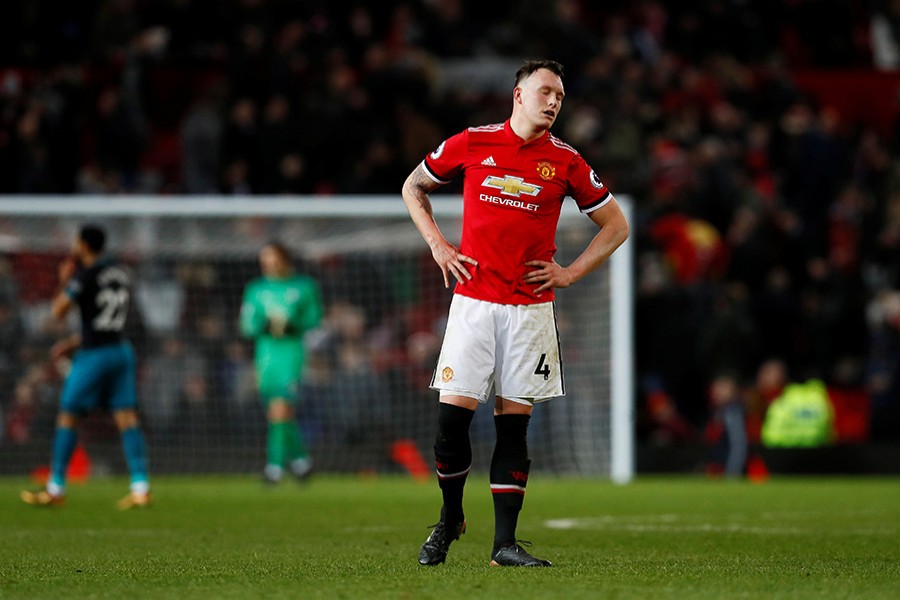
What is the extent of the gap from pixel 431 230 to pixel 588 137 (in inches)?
471

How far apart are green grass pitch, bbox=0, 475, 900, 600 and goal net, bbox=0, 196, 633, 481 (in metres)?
1.84

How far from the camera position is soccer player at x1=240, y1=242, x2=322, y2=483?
1356 centimetres

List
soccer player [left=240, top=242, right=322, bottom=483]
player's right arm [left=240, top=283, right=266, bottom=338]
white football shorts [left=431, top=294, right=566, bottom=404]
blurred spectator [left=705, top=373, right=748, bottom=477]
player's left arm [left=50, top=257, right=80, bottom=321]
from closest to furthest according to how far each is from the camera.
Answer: white football shorts [left=431, top=294, right=566, bottom=404] < player's left arm [left=50, top=257, right=80, bottom=321] < soccer player [left=240, top=242, right=322, bottom=483] < player's right arm [left=240, top=283, right=266, bottom=338] < blurred spectator [left=705, top=373, right=748, bottom=477]

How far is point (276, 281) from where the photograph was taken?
13695 millimetres

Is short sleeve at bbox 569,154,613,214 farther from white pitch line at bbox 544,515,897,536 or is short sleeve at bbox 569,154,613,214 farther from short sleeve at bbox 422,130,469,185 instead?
white pitch line at bbox 544,515,897,536

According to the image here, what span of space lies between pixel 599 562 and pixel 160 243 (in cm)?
954

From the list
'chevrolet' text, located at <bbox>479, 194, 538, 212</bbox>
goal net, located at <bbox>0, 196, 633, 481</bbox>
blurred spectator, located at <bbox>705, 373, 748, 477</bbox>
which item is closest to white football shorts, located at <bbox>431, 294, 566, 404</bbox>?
'chevrolet' text, located at <bbox>479, 194, 538, 212</bbox>

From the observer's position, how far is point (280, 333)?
45.3ft

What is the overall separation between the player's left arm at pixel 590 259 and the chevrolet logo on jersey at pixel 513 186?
291 millimetres

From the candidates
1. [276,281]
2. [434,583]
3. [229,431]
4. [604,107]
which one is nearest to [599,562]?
[434,583]

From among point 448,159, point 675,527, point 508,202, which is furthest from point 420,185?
point 675,527

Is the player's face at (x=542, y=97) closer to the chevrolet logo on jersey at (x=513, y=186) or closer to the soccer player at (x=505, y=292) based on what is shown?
the soccer player at (x=505, y=292)

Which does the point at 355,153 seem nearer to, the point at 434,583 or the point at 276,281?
the point at 276,281

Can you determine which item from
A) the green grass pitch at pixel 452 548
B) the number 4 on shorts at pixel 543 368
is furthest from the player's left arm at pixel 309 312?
the number 4 on shorts at pixel 543 368
